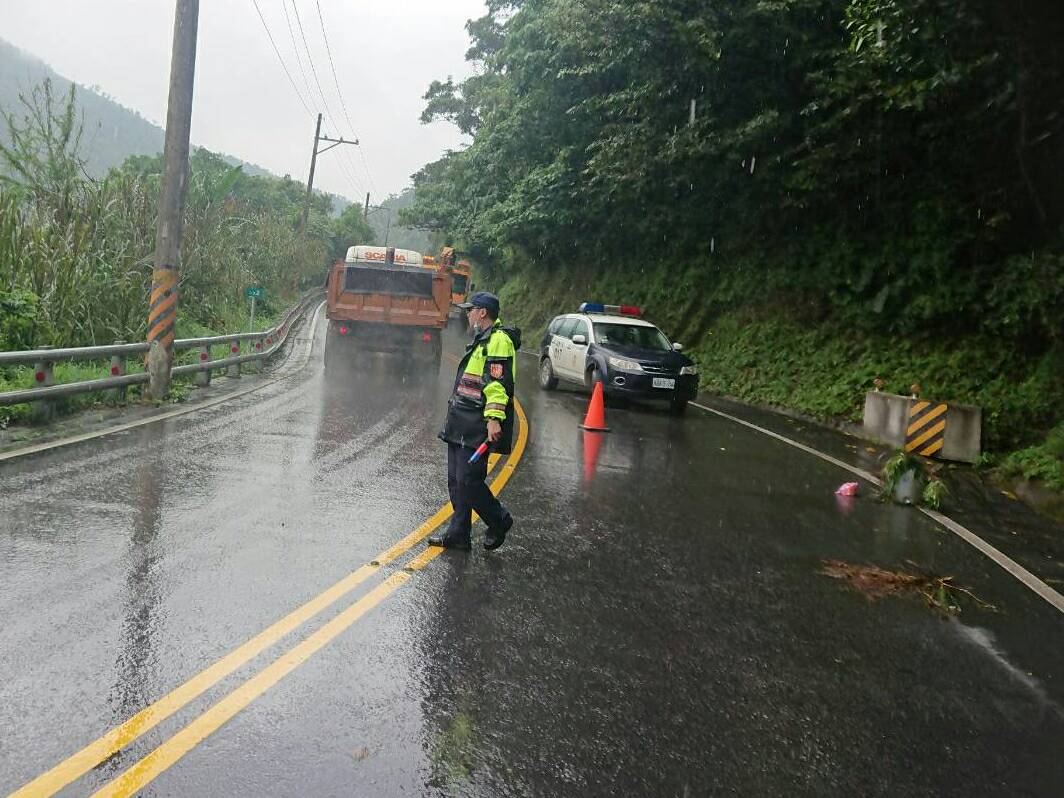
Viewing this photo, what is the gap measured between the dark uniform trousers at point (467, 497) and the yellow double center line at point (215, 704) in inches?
22.1

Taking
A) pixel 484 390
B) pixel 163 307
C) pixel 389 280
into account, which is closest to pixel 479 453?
pixel 484 390

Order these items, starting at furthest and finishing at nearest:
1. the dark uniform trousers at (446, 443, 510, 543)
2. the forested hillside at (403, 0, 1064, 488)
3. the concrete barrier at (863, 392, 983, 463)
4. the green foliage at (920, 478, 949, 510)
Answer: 1. the forested hillside at (403, 0, 1064, 488)
2. the concrete barrier at (863, 392, 983, 463)
3. the green foliage at (920, 478, 949, 510)
4. the dark uniform trousers at (446, 443, 510, 543)

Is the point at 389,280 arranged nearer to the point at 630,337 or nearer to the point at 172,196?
the point at 630,337

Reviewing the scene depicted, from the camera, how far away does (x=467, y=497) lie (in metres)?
6.39

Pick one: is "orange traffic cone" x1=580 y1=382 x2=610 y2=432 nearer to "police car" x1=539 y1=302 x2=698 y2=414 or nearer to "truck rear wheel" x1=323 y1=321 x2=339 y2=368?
"police car" x1=539 y1=302 x2=698 y2=414

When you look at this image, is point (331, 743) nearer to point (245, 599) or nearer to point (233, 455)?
point (245, 599)

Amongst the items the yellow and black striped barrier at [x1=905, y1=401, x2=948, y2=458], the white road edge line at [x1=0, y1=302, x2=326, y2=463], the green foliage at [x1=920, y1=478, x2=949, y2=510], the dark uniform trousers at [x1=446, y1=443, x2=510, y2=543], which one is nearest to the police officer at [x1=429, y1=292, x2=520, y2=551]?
the dark uniform trousers at [x1=446, y1=443, x2=510, y2=543]

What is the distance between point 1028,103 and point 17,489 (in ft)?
50.8

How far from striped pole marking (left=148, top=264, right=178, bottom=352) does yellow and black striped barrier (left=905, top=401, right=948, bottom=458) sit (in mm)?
10673

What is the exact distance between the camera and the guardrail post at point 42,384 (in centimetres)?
1025

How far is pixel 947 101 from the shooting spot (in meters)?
17.1

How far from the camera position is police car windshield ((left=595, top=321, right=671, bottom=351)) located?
1712cm

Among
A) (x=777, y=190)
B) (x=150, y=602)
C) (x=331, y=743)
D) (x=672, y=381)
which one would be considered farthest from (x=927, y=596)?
(x=777, y=190)

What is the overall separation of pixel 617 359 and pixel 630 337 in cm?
143
